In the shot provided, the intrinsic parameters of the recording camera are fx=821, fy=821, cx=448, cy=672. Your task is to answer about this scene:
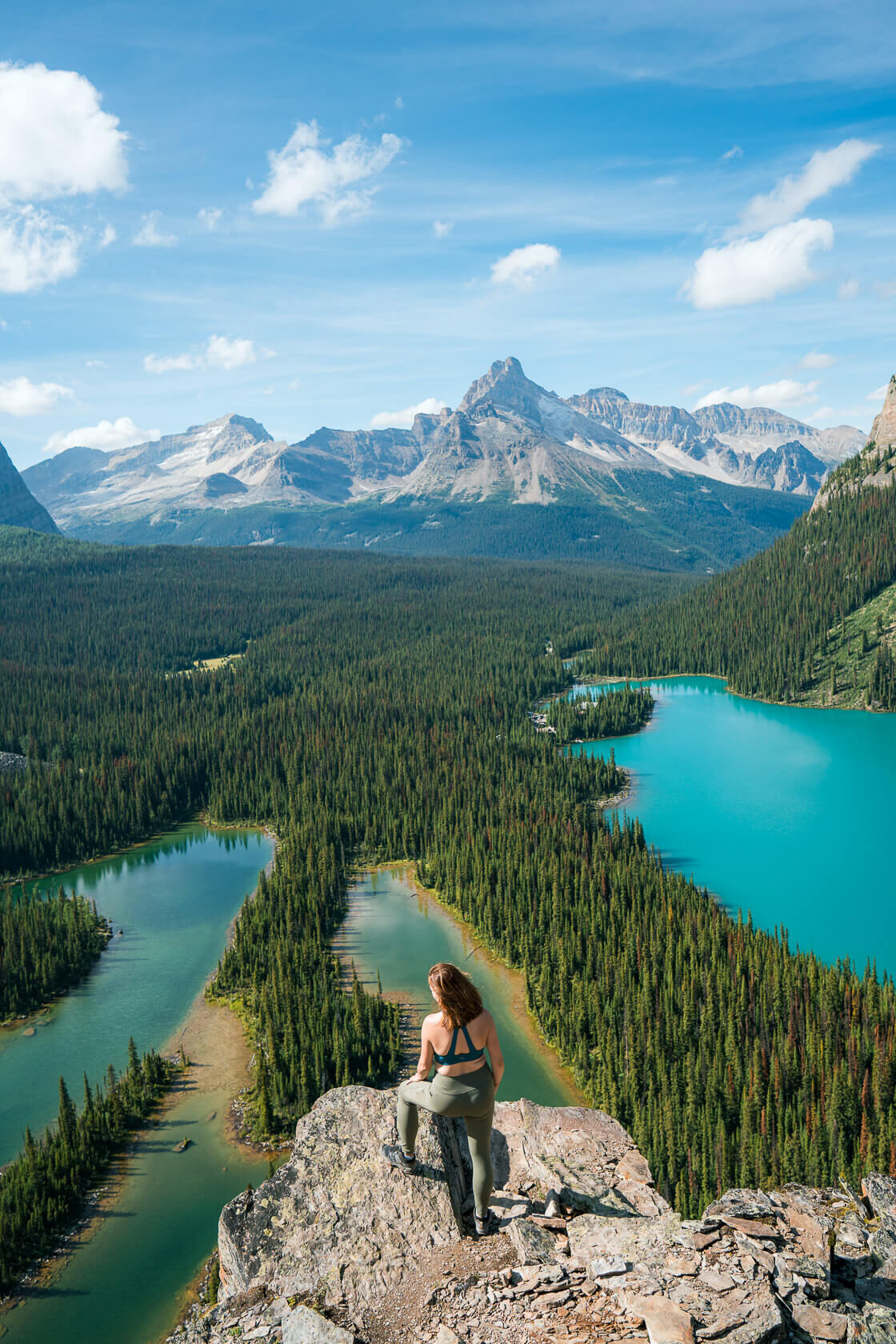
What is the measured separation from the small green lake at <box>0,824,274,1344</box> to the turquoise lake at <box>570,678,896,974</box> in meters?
39.5

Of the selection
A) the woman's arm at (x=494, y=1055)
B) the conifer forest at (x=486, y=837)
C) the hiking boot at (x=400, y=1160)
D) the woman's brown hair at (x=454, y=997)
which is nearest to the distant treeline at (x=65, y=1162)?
the conifer forest at (x=486, y=837)

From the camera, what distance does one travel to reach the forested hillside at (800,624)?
143 metres

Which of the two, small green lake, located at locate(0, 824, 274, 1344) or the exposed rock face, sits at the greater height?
the exposed rock face

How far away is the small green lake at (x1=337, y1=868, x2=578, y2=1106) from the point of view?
44594mm

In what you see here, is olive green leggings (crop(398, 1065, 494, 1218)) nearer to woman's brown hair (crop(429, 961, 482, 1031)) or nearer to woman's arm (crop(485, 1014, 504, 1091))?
woman's arm (crop(485, 1014, 504, 1091))

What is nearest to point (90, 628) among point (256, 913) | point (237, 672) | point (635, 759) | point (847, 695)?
point (237, 672)

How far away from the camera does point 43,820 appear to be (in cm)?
8606

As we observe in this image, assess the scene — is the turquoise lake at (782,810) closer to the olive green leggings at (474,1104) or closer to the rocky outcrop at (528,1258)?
the rocky outcrop at (528,1258)

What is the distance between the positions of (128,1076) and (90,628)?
163587mm

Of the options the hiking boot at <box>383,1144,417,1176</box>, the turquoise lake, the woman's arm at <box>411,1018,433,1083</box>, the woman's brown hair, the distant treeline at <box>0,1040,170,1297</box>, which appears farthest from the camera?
the turquoise lake

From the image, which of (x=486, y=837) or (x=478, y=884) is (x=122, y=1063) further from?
(x=486, y=837)

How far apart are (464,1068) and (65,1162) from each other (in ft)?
110

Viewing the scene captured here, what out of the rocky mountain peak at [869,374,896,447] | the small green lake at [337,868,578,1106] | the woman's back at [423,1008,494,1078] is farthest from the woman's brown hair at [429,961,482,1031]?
the rocky mountain peak at [869,374,896,447]

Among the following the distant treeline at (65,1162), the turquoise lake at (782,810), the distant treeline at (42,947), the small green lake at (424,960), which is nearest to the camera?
the distant treeline at (65,1162)
